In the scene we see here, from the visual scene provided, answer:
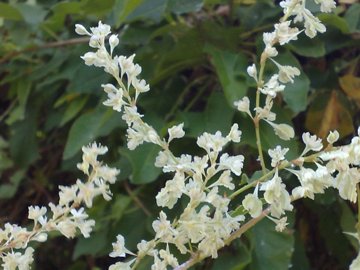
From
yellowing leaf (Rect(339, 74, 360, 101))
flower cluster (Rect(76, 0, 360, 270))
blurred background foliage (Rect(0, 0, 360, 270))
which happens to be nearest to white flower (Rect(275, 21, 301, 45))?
flower cluster (Rect(76, 0, 360, 270))

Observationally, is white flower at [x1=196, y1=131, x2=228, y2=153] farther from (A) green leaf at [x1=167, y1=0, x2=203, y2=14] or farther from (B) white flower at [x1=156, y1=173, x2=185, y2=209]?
(A) green leaf at [x1=167, y1=0, x2=203, y2=14]

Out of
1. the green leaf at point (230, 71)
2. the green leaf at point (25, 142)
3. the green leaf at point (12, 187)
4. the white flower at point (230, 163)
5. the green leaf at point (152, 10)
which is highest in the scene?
the white flower at point (230, 163)

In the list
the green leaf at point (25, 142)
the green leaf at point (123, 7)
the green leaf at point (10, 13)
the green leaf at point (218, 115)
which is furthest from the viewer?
the green leaf at point (25, 142)

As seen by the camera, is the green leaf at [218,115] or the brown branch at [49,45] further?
the brown branch at [49,45]

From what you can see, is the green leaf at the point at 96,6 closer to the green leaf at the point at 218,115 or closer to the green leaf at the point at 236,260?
the green leaf at the point at 218,115

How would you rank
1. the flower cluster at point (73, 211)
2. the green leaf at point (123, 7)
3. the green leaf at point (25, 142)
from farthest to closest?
1. the green leaf at point (25, 142)
2. the green leaf at point (123, 7)
3. the flower cluster at point (73, 211)

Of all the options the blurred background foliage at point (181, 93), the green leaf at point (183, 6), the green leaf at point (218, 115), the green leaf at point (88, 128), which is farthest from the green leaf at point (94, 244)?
the green leaf at point (183, 6)

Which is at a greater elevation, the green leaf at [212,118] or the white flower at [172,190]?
the white flower at [172,190]

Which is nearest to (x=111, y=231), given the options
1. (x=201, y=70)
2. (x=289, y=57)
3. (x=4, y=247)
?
(x=201, y=70)
